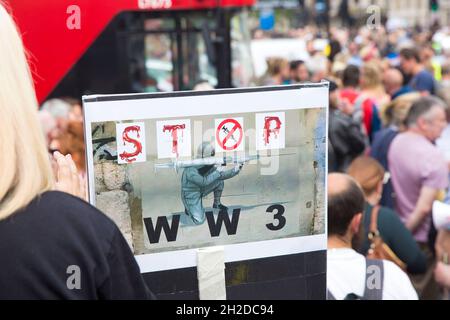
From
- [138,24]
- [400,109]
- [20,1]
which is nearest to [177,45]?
[138,24]

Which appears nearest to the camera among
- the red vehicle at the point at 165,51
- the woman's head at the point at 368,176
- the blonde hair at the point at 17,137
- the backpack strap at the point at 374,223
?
the blonde hair at the point at 17,137

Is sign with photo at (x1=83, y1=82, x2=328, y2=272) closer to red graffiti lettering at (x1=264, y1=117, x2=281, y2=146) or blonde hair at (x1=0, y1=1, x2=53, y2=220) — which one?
red graffiti lettering at (x1=264, y1=117, x2=281, y2=146)

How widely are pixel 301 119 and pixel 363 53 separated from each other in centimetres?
1235

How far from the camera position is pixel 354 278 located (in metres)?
2.54

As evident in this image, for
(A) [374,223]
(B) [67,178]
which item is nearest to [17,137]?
(B) [67,178]

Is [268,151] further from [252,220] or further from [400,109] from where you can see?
[400,109]

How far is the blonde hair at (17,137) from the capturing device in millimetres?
1309

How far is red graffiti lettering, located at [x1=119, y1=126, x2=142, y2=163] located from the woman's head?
2.45 m

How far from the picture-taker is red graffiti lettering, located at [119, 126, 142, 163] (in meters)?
1.81

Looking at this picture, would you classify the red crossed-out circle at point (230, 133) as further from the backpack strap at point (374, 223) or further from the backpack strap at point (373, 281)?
the backpack strap at point (374, 223)

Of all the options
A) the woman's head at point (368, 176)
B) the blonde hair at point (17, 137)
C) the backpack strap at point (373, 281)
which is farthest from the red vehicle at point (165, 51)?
the blonde hair at point (17, 137)

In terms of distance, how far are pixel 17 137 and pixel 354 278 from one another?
148 cm

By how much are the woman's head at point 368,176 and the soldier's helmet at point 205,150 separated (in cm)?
235

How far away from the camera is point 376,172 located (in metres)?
4.14
